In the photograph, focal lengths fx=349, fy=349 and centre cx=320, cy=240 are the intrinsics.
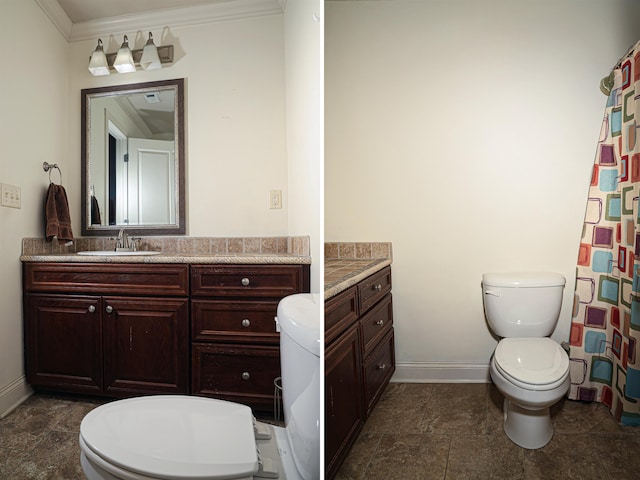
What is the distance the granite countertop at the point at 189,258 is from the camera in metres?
0.45

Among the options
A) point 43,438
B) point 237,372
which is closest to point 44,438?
point 43,438

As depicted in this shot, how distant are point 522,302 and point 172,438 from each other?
2.39 feet

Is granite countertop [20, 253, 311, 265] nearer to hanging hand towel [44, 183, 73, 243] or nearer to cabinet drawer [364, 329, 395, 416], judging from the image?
hanging hand towel [44, 183, 73, 243]

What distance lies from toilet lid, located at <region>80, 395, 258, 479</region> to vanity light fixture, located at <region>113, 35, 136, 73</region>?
43 centimetres

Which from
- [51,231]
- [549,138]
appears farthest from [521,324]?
[51,231]

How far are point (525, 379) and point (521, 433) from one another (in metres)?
0.15

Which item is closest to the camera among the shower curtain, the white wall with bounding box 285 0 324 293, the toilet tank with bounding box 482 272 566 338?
the white wall with bounding box 285 0 324 293

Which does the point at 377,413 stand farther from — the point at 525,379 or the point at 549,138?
the point at 549,138

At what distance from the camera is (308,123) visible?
500 millimetres

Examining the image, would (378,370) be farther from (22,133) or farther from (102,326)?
(22,133)

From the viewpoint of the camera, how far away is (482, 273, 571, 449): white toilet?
2.48ft

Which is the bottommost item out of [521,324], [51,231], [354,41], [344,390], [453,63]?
[344,390]

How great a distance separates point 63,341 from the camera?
1.47ft

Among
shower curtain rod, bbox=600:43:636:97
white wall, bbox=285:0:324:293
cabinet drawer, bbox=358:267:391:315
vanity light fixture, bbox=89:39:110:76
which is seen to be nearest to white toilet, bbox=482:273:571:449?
cabinet drawer, bbox=358:267:391:315
